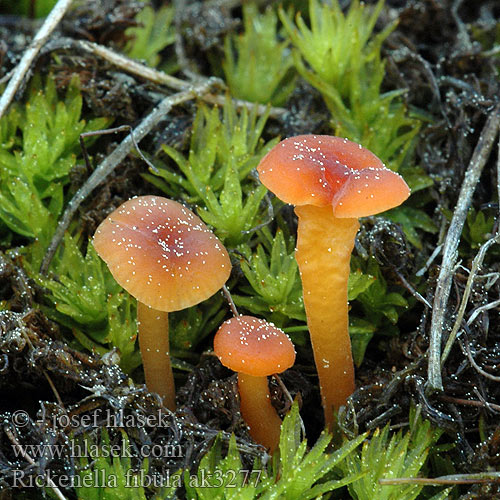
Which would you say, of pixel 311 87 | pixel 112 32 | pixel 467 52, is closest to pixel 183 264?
pixel 311 87

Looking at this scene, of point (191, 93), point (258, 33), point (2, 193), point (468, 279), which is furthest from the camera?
point (258, 33)

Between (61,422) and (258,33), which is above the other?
(258,33)

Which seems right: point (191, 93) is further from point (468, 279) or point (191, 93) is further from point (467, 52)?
point (468, 279)

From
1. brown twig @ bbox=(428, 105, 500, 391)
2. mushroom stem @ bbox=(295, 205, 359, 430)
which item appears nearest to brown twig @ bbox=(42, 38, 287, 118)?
brown twig @ bbox=(428, 105, 500, 391)

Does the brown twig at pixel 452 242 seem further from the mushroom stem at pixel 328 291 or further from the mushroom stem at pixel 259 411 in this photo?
the mushroom stem at pixel 259 411

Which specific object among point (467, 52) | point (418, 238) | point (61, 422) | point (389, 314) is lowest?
point (61, 422)

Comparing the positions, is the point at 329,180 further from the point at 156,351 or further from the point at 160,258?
the point at 156,351
